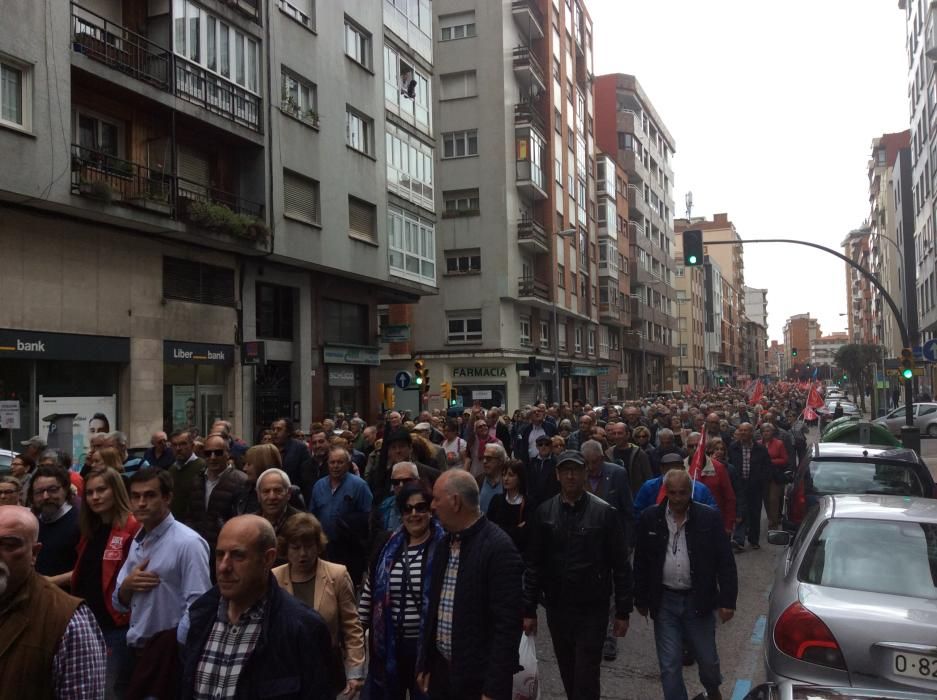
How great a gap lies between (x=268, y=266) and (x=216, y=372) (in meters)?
3.54

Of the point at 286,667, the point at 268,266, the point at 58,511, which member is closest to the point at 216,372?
the point at 268,266

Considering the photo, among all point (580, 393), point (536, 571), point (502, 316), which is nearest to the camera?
point (536, 571)

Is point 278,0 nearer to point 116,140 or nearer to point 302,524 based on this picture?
point 116,140

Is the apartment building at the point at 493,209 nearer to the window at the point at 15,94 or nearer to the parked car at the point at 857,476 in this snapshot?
the window at the point at 15,94

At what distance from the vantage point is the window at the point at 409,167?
28047mm

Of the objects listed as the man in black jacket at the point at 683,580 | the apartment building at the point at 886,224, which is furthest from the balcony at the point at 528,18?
the man in black jacket at the point at 683,580

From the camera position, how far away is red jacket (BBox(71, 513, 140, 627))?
4453 millimetres

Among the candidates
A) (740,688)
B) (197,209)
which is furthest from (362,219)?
(740,688)

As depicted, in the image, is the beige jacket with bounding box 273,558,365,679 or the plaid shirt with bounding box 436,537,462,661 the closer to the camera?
the plaid shirt with bounding box 436,537,462,661

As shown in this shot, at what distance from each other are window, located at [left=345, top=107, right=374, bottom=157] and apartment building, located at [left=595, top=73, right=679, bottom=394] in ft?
126

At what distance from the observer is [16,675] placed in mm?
2697

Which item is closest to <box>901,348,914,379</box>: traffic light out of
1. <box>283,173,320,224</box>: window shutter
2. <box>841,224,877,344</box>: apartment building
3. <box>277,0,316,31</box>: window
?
<box>283,173,320,224</box>: window shutter

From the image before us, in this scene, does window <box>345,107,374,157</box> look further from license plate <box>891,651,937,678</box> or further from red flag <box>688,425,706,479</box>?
license plate <box>891,651,937,678</box>

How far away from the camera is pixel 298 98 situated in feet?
76.5
